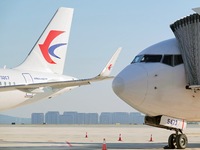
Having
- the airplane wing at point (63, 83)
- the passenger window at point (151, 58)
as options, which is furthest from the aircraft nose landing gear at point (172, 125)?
the airplane wing at point (63, 83)

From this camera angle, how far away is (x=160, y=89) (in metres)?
15.2

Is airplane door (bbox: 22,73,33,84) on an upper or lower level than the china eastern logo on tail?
lower

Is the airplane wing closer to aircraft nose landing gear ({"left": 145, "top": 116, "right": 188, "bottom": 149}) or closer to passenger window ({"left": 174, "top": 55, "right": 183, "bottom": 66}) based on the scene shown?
aircraft nose landing gear ({"left": 145, "top": 116, "right": 188, "bottom": 149})

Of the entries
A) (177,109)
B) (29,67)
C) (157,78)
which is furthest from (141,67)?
(29,67)

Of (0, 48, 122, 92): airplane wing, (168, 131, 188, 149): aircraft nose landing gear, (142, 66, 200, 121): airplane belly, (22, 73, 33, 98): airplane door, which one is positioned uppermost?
(22, 73, 33, 98): airplane door

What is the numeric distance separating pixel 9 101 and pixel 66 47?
7254 millimetres

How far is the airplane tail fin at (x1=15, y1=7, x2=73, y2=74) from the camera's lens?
33897mm

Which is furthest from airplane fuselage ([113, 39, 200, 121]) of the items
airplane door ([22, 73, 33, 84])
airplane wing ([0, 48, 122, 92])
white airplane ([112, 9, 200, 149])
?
airplane door ([22, 73, 33, 84])

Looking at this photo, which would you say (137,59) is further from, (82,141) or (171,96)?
(82,141)

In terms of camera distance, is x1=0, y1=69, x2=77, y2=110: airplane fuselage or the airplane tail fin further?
the airplane tail fin

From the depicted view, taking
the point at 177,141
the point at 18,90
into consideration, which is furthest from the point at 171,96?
the point at 18,90

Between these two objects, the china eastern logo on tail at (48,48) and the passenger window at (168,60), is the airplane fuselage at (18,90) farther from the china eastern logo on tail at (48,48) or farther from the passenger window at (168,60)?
→ the passenger window at (168,60)

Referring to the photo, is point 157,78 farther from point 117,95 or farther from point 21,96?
point 21,96

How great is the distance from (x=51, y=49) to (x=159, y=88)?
66.6 ft
